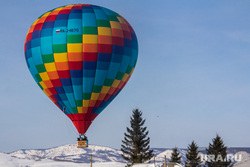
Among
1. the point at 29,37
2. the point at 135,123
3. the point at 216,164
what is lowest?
the point at 216,164

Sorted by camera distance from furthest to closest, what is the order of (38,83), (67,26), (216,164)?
(216,164) < (38,83) < (67,26)

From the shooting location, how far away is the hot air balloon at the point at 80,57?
5466 centimetres

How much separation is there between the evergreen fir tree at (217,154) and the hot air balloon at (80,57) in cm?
3841

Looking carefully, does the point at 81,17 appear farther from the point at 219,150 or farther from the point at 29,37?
the point at 219,150

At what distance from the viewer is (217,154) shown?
3607 inches

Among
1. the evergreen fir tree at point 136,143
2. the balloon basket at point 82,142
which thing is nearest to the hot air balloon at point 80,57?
the balloon basket at point 82,142

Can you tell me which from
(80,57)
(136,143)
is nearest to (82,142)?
(80,57)

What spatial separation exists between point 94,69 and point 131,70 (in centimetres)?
609

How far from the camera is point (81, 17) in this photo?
55.5 m

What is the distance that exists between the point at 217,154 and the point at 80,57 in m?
45.3

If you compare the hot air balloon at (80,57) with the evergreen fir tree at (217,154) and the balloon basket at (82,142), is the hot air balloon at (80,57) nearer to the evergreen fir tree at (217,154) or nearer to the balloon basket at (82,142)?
the balloon basket at (82,142)

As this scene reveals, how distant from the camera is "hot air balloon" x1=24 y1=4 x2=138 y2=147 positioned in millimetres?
54656

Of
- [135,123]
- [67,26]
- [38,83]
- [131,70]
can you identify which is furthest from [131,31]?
[135,123]

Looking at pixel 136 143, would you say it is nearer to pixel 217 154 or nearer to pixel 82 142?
pixel 217 154
